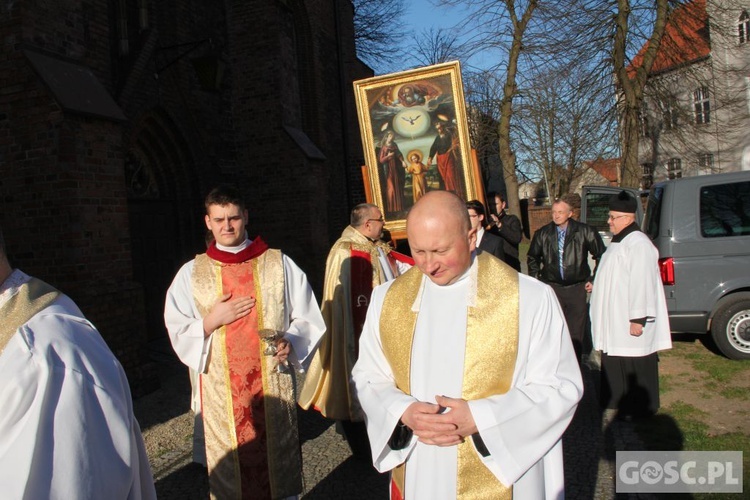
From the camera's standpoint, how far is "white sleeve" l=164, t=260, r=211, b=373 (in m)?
3.46

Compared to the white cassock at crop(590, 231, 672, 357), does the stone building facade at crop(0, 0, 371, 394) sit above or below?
above

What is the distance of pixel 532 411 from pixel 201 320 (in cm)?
208

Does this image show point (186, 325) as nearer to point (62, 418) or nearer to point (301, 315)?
point (301, 315)

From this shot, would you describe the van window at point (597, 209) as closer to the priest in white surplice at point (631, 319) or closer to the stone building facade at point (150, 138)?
the stone building facade at point (150, 138)

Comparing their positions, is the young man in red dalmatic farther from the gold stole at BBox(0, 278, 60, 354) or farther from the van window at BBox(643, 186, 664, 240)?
the van window at BBox(643, 186, 664, 240)

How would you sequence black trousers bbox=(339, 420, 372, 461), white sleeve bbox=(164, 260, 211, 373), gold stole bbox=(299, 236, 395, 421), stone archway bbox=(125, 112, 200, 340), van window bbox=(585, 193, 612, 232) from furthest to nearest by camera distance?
1. van window bbox=(585, 193, 612, 232)
2. stone archway bbox=(125, 112, 200, 340)
3. gold stole bbox=(299, 236, 395, 421)
4. black trousers bbox=(339, 420, 372, 461)
5. white sleeve bbox=(164, 260, 211, 373)

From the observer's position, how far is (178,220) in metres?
9.55

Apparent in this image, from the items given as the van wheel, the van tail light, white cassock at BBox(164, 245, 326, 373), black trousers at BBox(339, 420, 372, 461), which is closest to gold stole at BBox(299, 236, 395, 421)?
black trousers at BBox(339, 420, 372, 461)

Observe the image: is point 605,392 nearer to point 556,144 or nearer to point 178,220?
point 178,220

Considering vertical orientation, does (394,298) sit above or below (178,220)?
below

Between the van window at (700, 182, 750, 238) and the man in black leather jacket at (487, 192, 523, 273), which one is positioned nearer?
the van window at (700, 182, 750, 238)

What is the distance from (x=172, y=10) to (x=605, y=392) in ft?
26.2

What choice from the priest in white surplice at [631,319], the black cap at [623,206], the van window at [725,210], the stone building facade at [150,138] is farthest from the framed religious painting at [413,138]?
the stone building facade at [150,138]

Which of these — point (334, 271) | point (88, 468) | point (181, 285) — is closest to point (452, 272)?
point (88, 468)
